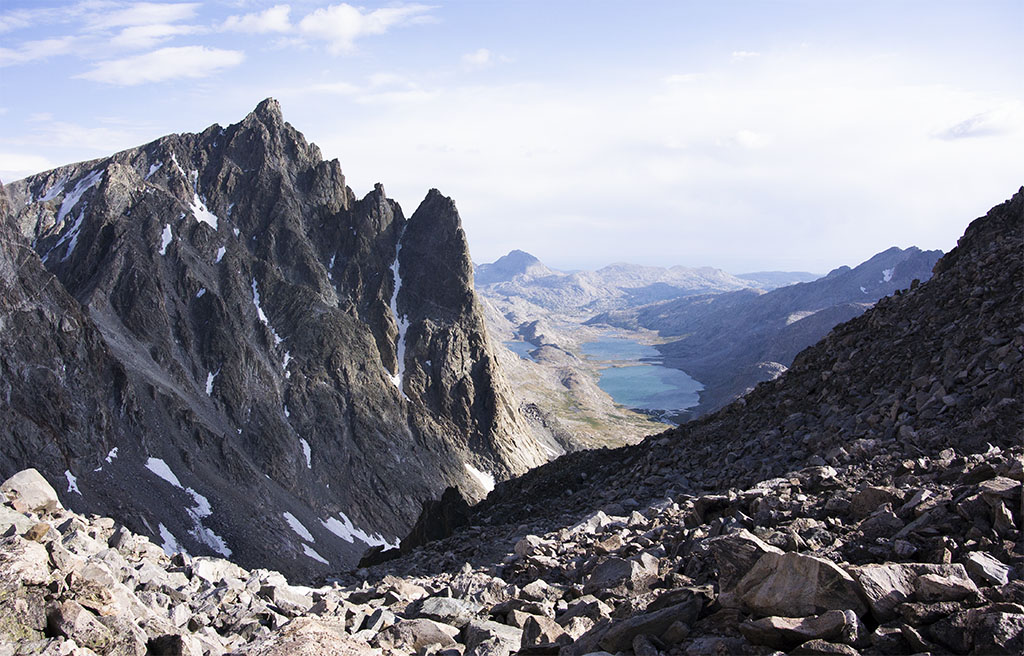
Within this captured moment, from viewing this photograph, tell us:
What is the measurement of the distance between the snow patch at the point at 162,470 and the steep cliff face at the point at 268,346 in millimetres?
233

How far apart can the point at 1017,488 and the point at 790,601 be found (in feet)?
17.4

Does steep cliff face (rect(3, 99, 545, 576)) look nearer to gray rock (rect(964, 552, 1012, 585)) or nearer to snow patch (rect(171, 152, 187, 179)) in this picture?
snow patch (rect(171, 152, 187, 179))

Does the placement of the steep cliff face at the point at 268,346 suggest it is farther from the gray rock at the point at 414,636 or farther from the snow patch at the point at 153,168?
the gray rock at the point at 414,636

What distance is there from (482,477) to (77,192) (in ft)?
339

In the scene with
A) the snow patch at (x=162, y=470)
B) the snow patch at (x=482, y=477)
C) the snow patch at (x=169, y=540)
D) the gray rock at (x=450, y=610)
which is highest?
the gray rock at (x=450, y=610)

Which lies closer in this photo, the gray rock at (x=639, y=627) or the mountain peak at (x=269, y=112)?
the gray rock at (x=639, y=627)

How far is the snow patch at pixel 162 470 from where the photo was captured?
88.2 m

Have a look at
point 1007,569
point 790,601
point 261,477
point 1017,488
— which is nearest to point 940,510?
point 1017,488

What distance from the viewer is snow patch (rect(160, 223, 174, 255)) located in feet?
405

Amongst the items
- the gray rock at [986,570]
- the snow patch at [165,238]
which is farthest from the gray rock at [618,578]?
the snow patch at [165,238]

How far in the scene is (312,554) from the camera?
301ft

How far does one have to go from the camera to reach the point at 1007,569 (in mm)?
9773

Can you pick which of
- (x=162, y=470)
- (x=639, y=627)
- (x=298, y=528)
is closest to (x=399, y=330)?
(x=298, y=528)

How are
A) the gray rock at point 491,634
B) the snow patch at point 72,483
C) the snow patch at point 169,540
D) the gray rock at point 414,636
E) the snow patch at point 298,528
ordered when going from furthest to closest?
the snow patch at point 298,528 < the snow patch at point 72,483 < the snow patch at point 169,540 < the gray rock at point 414,636 < the gray rock at point 491,634
